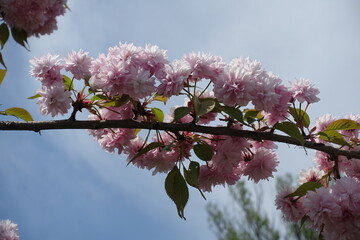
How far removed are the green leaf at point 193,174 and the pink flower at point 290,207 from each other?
0.84 ft

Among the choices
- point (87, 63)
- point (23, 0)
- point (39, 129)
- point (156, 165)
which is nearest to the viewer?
point (23, 0)

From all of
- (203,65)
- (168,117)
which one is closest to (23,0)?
(203,65)

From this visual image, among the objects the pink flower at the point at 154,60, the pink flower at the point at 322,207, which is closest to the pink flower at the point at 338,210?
the pink flower at the point at 322,207

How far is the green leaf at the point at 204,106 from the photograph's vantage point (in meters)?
0.88

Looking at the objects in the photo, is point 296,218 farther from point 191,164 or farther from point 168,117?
point 168,117

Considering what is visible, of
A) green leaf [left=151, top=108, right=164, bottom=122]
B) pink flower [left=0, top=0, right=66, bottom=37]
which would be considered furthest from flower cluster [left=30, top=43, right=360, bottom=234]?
pink flower [left=0, top=0, right=66, bottom=37]

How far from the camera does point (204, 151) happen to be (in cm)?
105

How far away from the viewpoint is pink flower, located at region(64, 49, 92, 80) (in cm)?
101

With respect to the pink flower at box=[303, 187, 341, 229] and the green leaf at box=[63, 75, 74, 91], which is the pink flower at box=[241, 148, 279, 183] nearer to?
the pink flower at box=[303, 187, 341, 229]

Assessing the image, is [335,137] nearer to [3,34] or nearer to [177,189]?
[177,189]

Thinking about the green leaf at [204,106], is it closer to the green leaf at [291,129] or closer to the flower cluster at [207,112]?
the flower cluster at [207,112]

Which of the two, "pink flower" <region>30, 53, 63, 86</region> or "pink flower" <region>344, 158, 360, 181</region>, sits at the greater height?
"pink flower" <region>30, 53, 63, 86</region>

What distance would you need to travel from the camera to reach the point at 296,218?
1.11 m

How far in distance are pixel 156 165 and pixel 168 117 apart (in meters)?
0.14
